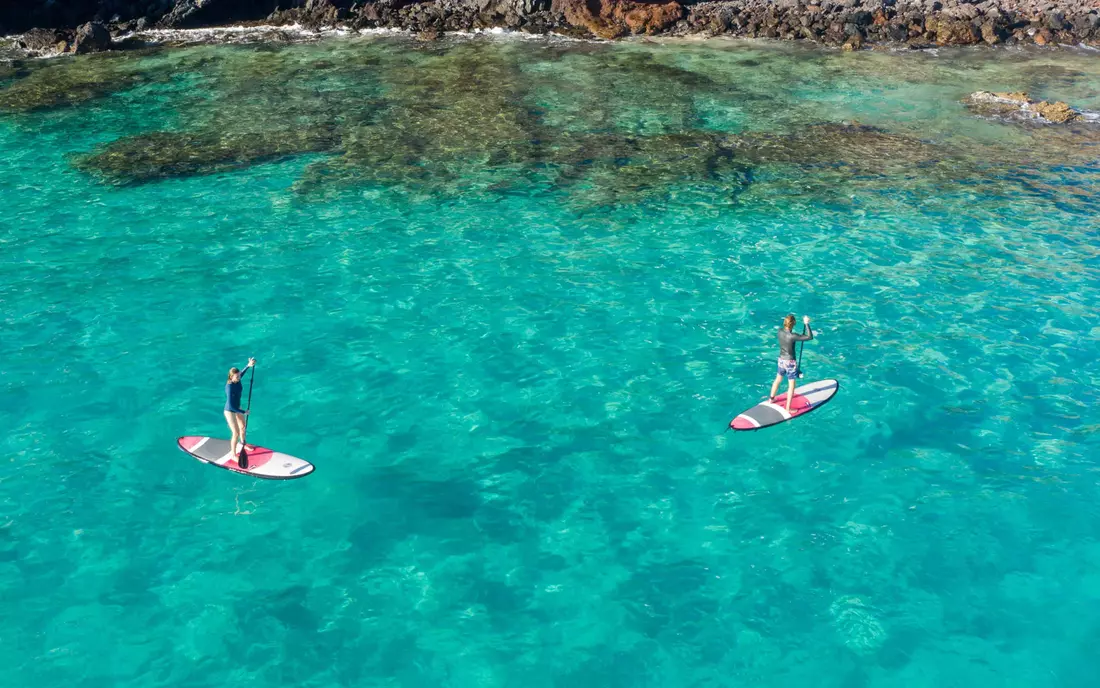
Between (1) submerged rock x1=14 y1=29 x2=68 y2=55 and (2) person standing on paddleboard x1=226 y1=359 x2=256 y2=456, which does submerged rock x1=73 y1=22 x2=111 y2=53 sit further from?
(2) person standing on paddleboard x1=226 y1=359 x2=256 y2=456

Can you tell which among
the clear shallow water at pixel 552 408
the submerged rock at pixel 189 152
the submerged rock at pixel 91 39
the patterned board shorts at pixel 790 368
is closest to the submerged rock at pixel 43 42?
the submerged rock at pixel 91 39

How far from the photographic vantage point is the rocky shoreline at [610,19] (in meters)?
39.4

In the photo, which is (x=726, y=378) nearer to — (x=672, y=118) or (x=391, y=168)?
(x=391, y=168)

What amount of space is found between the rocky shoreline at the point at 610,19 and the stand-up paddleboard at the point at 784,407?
88.6ft

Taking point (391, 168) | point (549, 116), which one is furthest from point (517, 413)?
point (549, 116)

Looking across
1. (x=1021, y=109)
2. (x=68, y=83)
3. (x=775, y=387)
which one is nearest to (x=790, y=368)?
(x=775, y=387)

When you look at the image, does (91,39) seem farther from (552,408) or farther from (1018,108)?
(1018,108)

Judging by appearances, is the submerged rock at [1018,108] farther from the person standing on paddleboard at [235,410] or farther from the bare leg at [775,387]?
the person standing on paddleboard at [235,410]

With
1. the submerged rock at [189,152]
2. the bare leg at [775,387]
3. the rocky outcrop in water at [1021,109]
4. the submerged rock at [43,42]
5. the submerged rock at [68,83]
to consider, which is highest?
the submerged rock at [43,42]

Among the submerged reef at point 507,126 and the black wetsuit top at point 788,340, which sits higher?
the submerged reef at point 507,126

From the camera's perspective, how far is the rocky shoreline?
129 feet

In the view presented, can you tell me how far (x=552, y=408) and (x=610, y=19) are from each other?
30219 mm

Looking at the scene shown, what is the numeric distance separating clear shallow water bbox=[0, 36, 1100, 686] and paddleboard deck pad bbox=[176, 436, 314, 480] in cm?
33

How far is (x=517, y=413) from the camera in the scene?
55.1ft
